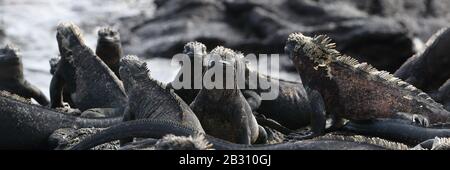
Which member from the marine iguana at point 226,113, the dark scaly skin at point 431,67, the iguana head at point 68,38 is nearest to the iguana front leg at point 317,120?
the marine iguana at point 226,113

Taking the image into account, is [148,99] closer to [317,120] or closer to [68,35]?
[317,120]

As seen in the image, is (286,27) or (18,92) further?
(286,27)

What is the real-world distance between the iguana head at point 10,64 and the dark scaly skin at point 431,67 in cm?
328

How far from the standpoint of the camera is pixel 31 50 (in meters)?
20.3

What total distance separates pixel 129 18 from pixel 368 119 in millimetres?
14348

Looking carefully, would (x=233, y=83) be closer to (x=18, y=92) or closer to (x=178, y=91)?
(x=178, y=91)

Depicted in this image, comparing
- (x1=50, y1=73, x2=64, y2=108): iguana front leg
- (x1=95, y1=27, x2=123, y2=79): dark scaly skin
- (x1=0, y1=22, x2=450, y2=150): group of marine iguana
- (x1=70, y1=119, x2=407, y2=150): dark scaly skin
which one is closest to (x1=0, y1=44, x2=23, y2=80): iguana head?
(x1=50, y1=73, x2=64, y2=108): iguana front leg

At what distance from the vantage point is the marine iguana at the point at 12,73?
9758 millimetres

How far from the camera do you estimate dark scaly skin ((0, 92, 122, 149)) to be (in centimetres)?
803

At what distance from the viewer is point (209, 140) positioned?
651cm

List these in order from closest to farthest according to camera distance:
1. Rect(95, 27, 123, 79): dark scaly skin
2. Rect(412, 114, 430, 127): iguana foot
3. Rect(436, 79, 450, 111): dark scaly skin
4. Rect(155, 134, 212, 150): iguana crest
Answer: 1. Rect(155, 134, 212, 150): iguana crest
2. Rect(412, 114, 430, 127): iguana foot
3. Rect(436, 79, 450, 111): dark scaly skin
4. Rect(95, 27, 123, 79): dark scaly skin

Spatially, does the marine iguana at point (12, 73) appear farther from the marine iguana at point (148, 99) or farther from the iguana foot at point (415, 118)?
the iguana foot at point (415, 118)

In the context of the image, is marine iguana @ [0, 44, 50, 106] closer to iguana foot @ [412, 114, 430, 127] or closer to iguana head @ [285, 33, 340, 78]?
iguana head @ [285, 33, 340, 78]
